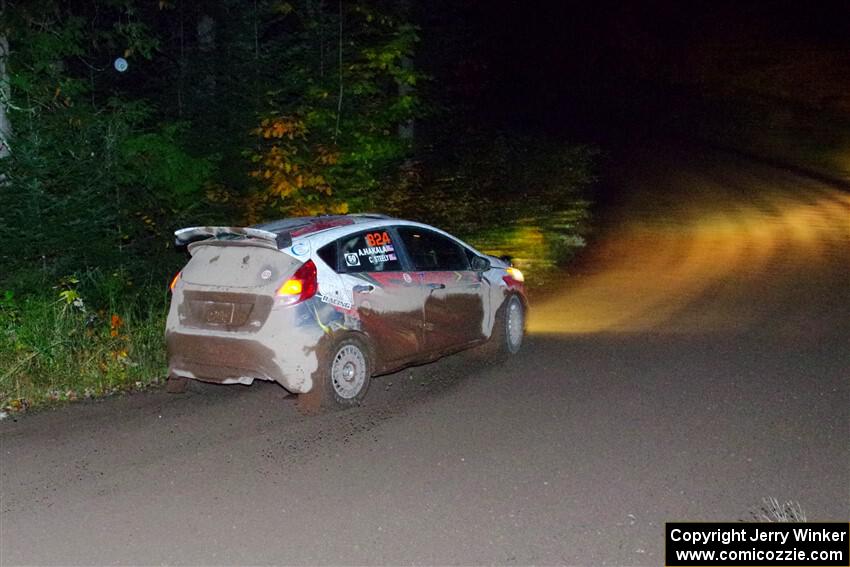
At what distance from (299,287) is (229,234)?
40.4 inches

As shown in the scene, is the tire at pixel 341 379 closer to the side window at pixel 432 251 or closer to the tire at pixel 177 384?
the side window at pixel 432 251

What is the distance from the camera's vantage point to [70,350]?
10.5 meters

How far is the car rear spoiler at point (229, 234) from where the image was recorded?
8.93m

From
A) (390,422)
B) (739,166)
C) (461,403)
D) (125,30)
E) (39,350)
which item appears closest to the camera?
(390,422)

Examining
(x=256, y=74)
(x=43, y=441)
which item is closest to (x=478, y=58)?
(x=256, y=74)

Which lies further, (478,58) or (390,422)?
(478,58)

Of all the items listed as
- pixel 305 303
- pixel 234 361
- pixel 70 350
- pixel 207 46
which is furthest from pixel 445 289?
pixel 207 46

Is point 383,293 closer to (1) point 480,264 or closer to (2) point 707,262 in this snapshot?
(1) point 480,264

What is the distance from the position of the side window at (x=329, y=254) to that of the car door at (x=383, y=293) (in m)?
0.07

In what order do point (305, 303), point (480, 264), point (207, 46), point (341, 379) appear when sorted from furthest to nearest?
1. point (207, 46)
2. point (480, 264)
3. point (341, 379)
4. point (305, 303)

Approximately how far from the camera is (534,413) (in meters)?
8.93

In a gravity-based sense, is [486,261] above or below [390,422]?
above

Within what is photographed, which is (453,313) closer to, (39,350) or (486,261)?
(486,261)

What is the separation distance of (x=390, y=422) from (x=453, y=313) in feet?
7.06
